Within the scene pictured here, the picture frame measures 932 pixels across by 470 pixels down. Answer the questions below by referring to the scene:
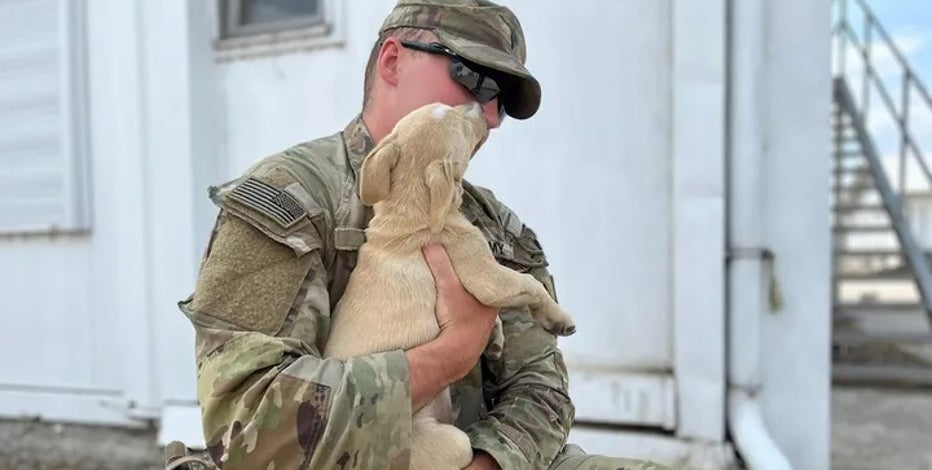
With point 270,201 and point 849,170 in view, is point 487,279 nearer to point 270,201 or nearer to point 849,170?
point 270,201

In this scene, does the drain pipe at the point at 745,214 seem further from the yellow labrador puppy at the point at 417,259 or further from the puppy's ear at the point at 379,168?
the puppy's ear at the point at 379,168

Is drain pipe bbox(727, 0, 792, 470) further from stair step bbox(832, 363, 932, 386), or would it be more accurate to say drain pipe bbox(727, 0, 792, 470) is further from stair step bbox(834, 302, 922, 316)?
stair step bbox(834, 302, 922, 316)

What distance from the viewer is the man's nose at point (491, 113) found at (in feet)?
5.88

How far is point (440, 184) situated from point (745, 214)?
215cm

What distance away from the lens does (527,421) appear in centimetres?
175

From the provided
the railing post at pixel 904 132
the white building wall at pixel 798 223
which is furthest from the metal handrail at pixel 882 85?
the white building wall at pixel 798 223

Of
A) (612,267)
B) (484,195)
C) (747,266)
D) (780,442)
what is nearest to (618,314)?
(612,267)

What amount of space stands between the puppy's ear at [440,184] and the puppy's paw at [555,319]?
333mm

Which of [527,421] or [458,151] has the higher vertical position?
[458,151]

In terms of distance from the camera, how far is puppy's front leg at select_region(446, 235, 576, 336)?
4.92ft

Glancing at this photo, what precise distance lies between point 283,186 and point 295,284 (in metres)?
0.21

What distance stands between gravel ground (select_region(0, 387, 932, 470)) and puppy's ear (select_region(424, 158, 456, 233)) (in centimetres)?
317

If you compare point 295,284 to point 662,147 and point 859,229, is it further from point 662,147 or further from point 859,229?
point 859,229

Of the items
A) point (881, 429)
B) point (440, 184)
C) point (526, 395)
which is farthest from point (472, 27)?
point (881, 429)
